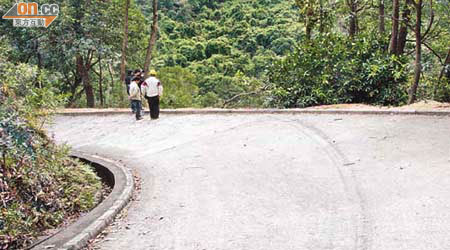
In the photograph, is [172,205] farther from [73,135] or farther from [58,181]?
[73,135]

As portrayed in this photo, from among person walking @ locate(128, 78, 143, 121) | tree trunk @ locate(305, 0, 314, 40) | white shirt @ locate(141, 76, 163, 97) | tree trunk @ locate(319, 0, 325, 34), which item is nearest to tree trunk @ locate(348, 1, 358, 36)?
tree trunk @ locate(319, 0, 325, 34)

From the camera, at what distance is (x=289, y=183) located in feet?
23.3

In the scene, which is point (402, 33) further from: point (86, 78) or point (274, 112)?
point (86, 78)

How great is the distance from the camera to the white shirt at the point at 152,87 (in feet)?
43.3

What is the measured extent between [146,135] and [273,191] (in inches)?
230

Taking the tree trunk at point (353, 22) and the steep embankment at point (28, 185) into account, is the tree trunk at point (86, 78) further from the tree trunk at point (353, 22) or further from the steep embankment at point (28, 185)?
the steep embankment at point (28, 185)

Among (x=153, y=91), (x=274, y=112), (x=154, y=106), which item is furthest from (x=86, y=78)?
(x=274, y=112)

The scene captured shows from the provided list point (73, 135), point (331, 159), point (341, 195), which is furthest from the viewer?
point (73, 135)

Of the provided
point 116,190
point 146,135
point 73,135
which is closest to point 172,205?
point 116,190

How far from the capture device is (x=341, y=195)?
6320 millimetres

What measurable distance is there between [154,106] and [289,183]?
7.30 meters

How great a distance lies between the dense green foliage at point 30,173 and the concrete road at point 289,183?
2.62 feet

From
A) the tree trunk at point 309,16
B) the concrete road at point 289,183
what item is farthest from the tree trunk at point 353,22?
the concrete road at point 289,183

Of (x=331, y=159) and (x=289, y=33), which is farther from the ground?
(x=289, y=33)
